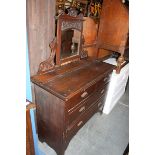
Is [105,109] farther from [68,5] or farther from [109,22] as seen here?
[68,5]

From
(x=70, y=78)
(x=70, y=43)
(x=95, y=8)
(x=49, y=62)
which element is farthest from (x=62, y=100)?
(x=95, y=8)

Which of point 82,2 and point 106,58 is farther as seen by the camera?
point 106,58

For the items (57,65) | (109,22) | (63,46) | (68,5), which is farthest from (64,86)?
(109,22)

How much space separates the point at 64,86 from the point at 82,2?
1184mm

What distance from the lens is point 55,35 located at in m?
1.50

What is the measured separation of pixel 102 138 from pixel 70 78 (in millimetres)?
1038

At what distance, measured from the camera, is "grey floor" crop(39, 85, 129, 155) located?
5.58 ft

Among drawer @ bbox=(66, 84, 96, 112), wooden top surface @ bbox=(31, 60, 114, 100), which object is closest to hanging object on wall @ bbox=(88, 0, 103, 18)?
wooden top surface @ bbox=(31, 60, 114, 100)

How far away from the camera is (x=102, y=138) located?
1.90 meters

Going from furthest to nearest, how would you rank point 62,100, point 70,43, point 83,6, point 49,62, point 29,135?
point 83,6 < point 70,43 < point 49,62 < point 62,100 < point 29,135

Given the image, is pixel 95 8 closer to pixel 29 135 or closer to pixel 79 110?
pixel 79 110
